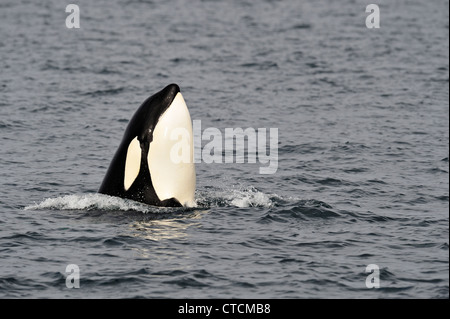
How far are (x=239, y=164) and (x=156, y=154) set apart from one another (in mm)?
7838

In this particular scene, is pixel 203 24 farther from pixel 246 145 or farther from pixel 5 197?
pixel 5 197

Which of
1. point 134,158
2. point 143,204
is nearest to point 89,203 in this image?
point 143,204

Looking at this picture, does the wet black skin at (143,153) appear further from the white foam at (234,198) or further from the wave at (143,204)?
the white foam at (234,198)

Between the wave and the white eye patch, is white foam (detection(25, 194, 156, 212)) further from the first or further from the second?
the white eye patch

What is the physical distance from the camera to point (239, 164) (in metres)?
26.9

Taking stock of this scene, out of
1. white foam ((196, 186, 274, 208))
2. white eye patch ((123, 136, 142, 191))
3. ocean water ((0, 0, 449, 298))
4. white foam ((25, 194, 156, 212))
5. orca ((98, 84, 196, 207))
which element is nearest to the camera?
ocean water ((0, 0, 449, 298))

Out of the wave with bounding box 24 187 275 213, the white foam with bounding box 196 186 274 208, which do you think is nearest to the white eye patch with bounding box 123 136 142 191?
the wave with bounding box 24 187 275 213

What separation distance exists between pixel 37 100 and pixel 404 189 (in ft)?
55.5

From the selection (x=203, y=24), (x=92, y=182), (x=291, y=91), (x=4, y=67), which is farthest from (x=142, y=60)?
(x=92, y=182)

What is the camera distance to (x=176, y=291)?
15.8 m

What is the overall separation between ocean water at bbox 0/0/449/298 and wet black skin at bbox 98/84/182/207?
0.28 m

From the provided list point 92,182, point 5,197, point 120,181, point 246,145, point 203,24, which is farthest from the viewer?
point 203,24

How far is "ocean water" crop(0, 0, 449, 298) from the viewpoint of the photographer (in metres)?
16.8

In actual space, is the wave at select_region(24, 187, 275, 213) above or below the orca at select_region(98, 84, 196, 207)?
below
